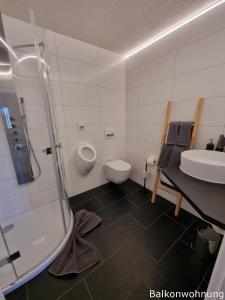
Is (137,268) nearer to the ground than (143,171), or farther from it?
nearer to the ground

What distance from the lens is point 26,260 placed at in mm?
1158

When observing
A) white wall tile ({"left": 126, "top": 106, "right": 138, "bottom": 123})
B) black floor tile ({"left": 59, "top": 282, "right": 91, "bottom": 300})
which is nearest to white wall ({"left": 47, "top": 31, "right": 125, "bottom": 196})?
white wall tile ({"left": 126, "top": 106, "right": 138, "bottom": 123})

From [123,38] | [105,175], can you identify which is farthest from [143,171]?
[123,38]

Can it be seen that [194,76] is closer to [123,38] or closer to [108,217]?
[123,38]

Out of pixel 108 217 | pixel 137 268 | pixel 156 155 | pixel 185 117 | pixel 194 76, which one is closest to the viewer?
pixel 137 268

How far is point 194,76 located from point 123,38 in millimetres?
1041

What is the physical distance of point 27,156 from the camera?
5.32ft

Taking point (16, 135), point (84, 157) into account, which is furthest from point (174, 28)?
point (16, 135)

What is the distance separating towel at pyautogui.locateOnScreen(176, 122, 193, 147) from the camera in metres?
1.47

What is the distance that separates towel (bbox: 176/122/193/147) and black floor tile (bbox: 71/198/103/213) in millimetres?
1381

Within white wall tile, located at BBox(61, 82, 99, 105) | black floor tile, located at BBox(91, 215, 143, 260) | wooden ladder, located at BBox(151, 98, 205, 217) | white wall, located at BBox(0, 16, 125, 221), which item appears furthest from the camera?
white wall tile, located at BBox(61, 82, 99, 105)

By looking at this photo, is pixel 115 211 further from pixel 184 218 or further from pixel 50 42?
pixel 50 42

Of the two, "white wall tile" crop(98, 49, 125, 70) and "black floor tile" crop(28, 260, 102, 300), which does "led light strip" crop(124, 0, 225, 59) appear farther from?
"black floor tile" crop(28, 260, 102, 300)

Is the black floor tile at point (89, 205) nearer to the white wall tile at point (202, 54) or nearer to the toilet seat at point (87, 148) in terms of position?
the toilet seat at point (87, 148)
